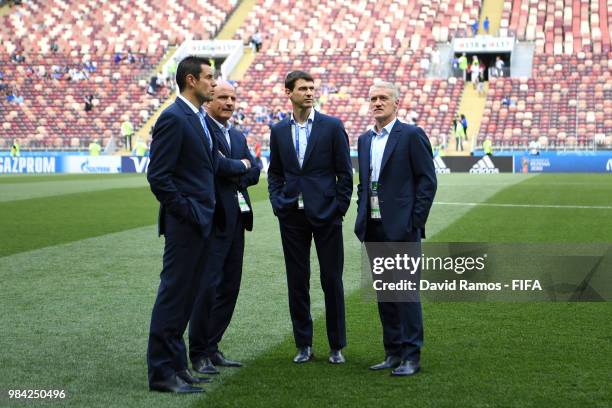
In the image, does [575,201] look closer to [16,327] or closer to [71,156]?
[16,327]

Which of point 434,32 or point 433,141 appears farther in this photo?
Answer: point 434,32

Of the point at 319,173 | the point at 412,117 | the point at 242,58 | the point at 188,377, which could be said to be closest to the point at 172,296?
the point at 188,377

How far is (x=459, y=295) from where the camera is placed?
966cm

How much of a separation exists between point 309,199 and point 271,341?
138 centimetres

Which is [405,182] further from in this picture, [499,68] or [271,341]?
[499,68]

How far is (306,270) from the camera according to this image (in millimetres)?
7465

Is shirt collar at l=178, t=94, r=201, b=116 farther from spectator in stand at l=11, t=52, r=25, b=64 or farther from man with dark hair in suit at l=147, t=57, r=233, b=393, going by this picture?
spectator in stand at l=11, t=52, r=25, b=64

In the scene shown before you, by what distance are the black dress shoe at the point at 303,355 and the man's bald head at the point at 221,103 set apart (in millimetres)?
1789

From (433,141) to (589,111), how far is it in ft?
25.9

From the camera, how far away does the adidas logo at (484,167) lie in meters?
42.7

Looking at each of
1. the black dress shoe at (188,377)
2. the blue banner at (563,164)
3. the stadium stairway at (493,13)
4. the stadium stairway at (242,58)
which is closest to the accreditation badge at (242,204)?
the black dress shoe at (188,377)

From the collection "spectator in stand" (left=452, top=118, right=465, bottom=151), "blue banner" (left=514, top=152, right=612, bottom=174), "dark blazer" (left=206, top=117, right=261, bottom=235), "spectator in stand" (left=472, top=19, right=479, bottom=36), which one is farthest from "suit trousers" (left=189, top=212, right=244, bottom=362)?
"spectator in stand" (left=472, top=19, right=479, bottom=36)

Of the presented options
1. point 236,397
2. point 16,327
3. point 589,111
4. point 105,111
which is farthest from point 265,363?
point 105,111

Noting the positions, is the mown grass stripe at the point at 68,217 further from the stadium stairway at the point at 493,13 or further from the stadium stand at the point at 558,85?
the stadium stairway at the point at 493,13
